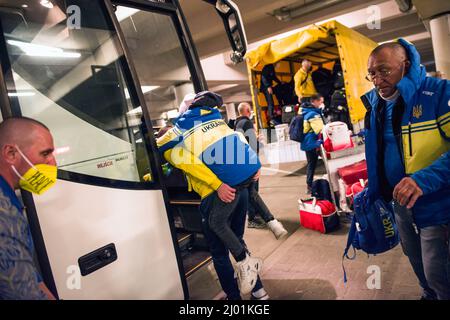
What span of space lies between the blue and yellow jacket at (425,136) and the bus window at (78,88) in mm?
1674

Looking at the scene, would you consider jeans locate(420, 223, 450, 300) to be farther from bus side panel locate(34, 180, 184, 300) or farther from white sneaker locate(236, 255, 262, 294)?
bus side panel locate(34, 180, 184, 300)

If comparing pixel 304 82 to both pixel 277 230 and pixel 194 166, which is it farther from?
pixel 194 166

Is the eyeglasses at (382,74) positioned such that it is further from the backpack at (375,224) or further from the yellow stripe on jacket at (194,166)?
the yellow stripe on jacket at (194,166)

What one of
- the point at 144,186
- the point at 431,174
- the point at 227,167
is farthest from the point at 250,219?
the point at 431,174

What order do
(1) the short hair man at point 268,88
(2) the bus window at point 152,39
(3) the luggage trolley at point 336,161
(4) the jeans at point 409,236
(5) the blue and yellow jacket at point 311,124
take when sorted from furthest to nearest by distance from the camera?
1. (1) the short hair man at point 268,88
2. (5) the blue and yellow jacket at point 311,124
3. (3) the luggage trolley at point 336,161
4. (2) the bus window at point 152,39
5. (4) the jeans at point 409,236

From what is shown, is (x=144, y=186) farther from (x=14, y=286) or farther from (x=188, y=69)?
(x=188, y=69)

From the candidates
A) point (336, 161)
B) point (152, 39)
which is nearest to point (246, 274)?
point (336, 161)

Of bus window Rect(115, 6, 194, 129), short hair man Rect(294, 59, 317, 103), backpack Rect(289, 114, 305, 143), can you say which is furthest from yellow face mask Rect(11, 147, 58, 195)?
short hair man Rect(294, 59, 317, 103)

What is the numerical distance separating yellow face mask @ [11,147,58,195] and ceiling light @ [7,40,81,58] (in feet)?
2.38

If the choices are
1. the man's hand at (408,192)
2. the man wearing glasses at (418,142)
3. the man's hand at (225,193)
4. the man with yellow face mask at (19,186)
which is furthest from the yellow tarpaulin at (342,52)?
the man with yellow face mask at (19,186)

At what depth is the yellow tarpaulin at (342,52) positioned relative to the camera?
17.9 ft

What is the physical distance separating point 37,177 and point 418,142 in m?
1.98

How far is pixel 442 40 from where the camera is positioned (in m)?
9.48

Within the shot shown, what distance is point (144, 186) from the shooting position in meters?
2.00
